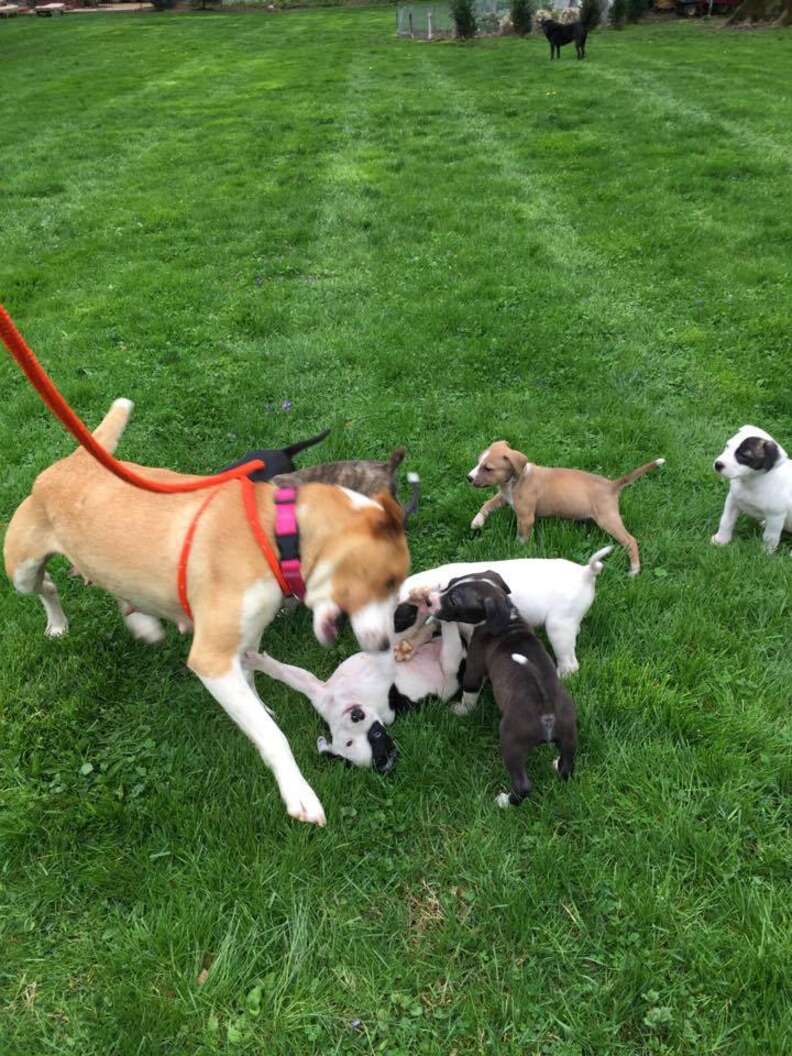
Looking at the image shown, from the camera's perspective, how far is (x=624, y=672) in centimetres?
360

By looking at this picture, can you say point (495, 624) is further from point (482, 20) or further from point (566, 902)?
point (482, 20)

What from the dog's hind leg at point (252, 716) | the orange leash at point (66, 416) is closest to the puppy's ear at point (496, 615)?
the dog's hind leg at point (252, 716)

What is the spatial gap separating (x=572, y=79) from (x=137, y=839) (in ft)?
63.2

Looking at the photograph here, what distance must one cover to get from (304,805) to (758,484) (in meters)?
3.22

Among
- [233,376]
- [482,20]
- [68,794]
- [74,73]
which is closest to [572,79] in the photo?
[482,20]

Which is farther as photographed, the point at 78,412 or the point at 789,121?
the point at 789,121

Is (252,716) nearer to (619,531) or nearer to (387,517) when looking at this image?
(387,517)

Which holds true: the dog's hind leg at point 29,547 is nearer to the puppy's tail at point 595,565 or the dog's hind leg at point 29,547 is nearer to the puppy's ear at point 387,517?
the puppy's ear at point 387,517

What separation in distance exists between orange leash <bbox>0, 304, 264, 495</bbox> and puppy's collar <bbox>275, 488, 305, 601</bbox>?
1.00ft

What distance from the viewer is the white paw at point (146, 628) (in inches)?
155

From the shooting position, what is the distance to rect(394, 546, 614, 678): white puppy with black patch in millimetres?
3770

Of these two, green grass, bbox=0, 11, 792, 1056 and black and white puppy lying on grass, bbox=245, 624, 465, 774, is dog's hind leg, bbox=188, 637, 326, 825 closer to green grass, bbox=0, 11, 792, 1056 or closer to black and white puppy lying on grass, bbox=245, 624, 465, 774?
green grass, bbox=0, 11, 792, 1056

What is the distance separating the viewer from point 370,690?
3371 mm

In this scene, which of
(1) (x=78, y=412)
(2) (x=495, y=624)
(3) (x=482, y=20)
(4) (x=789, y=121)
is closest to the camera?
(2) (x=495, y=624)
